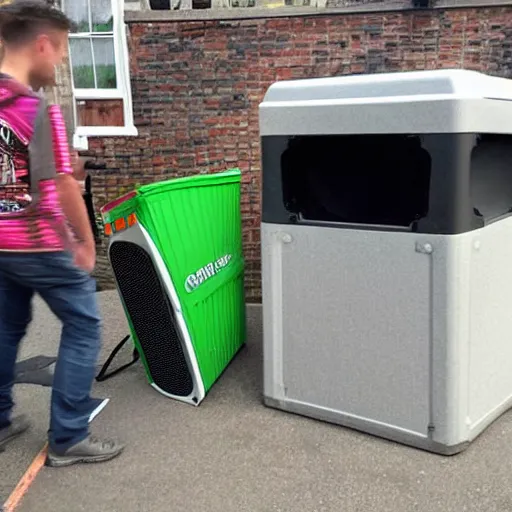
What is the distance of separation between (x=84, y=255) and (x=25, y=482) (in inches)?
39.9

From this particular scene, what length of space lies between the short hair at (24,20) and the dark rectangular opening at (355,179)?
1152mm

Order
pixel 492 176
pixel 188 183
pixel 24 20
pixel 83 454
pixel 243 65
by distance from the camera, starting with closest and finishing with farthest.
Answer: pixel 24 20 → pixel 83 454 → pixel 492 176 → pixel 188 183 → pixel 243 65

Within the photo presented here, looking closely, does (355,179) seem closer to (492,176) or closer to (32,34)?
(492,176)

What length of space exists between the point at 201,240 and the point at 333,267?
32.9 inches

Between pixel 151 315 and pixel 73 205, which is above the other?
pixel 73 205

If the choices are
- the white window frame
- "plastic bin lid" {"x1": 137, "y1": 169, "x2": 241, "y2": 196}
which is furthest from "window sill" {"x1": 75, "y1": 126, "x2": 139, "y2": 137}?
"plastic bin lid" {"x1": 137, "y1": 169, "x2": 241, "y2": 196}

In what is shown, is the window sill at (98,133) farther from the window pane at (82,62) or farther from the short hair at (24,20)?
the short hair at (24,20)

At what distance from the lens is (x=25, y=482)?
2.70 meters

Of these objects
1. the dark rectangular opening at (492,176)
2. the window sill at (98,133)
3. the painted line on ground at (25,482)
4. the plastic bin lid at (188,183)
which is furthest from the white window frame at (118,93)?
the dark rectangular opening at (492,176)

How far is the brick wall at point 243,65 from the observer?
557 cm

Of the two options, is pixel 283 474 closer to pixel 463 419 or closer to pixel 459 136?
pixel 463 419

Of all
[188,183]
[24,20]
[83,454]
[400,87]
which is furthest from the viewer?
[188,183]

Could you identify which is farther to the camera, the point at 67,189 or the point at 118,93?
the point at 118,93

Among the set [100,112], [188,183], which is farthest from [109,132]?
[188,183]
